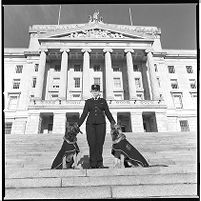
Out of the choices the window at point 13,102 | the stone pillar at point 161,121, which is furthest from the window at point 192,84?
the window at point 13,102

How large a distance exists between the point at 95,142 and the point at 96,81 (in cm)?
3501

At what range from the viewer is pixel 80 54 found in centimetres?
4197

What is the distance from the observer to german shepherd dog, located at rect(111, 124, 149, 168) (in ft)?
23.9

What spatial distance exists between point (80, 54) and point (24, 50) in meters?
12.3

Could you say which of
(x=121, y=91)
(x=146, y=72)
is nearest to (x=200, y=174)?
(x=121, y=91)

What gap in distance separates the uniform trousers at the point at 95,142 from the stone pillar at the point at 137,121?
27354 mm

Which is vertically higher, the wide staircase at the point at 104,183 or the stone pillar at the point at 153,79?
the stone pillar at the point at 153,79

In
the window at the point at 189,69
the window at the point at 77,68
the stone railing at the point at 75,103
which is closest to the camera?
the stone railing at the point at 75,103

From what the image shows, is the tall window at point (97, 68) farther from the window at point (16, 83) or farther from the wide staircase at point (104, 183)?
the wide staircase at point (104, 183)

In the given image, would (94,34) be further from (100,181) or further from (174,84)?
(100,181)

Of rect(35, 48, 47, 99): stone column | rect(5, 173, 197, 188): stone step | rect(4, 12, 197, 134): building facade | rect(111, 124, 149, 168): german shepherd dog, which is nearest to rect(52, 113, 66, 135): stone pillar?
rect(4, 12, 197, 134): building facade

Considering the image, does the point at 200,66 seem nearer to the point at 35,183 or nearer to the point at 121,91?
the point at 35,183

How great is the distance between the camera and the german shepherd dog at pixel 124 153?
23.9ft

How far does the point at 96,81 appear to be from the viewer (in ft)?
137
